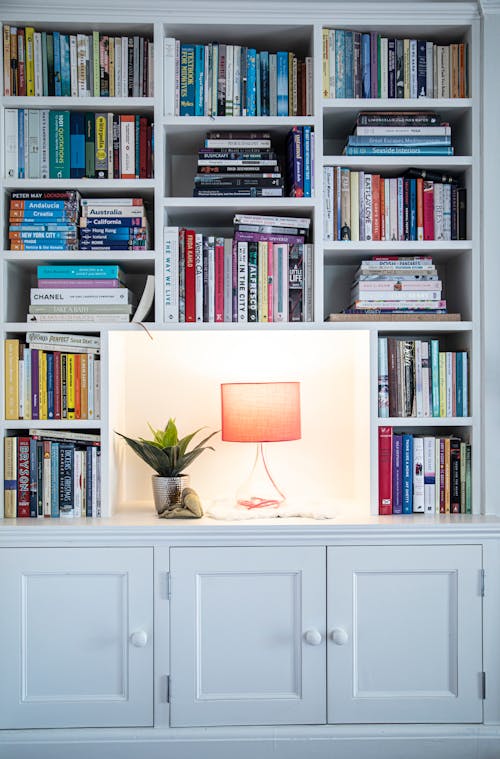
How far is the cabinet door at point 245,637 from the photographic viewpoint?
1.98m

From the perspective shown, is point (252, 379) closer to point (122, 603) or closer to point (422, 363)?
point (422, 363)

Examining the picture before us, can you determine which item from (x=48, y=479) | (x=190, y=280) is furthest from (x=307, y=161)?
(x=48, y=479)

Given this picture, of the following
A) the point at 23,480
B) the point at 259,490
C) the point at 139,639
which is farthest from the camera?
the point at 259,490

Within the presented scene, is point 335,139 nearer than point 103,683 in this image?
No

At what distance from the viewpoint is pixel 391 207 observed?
2.22 m

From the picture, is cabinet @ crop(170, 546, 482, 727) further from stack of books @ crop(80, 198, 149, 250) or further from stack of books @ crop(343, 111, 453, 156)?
stack of books @ crop(343, 111, 453, 156)

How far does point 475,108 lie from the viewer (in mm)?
2182

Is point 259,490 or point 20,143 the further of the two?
point 259,490

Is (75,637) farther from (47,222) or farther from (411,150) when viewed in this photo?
(411,150)

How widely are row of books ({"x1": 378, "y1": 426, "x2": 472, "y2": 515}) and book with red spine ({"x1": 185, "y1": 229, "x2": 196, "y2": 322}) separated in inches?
29.7

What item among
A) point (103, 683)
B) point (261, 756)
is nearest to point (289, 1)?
point (103, 683)

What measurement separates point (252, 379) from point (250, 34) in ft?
4.03

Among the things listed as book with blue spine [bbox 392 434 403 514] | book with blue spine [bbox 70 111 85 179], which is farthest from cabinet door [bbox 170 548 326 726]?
book with blue spine [bbox 70 111 85 179]

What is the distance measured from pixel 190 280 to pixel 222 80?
2.27 feet
